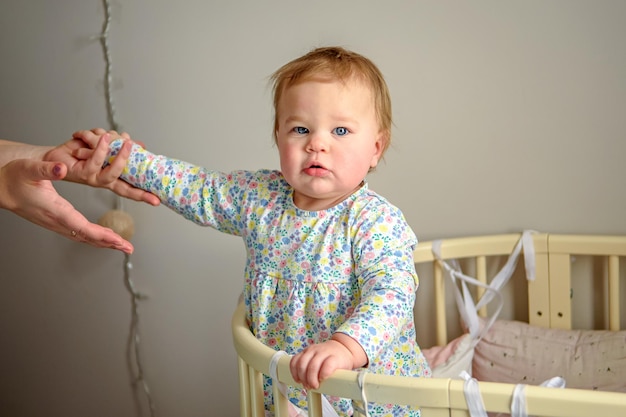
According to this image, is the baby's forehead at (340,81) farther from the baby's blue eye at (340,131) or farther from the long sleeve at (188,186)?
the long sleeve at (188,186)

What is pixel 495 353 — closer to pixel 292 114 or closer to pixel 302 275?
pixel 302 275

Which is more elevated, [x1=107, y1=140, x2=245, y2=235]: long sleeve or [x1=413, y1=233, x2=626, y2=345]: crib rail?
[x1=107, y1=140, x2=245, y2=235]: long sleeve

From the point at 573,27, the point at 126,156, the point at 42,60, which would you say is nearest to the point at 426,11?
the point at 573,27

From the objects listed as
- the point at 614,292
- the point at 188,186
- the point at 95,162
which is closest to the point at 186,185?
the point at 188,186

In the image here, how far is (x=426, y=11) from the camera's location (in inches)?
67.3

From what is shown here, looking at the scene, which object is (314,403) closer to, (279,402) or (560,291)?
(279,402)

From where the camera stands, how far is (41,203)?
4.43 ft

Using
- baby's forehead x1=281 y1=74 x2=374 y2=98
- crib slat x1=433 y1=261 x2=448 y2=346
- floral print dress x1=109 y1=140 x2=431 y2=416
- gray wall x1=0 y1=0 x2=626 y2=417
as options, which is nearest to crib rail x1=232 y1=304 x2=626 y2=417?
floral print dress x1=109 y1=140 x2=431 y2=416

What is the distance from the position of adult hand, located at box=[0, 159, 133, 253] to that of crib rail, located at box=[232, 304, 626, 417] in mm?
325

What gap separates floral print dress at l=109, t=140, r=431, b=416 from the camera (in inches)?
50.1

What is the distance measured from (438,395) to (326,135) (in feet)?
1.46

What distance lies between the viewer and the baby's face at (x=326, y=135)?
1.26 meters

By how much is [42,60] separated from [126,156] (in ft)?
2.53

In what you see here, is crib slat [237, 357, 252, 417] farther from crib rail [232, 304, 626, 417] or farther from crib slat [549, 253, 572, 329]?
crib slat [549, 253, 572, 329]
